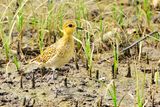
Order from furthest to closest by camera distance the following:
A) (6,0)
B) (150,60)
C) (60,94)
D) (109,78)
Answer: (6,0), (150,60), (109,78), (60,94)

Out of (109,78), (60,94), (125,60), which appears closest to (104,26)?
(125,60)

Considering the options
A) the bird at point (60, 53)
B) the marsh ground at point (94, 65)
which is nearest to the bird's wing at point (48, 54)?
the bird at point (60, 53)

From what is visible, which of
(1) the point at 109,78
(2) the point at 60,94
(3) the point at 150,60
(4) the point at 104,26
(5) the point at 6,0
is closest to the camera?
(2) the point at 60,94

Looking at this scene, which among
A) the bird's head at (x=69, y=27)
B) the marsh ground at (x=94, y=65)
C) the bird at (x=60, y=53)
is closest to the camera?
the marsh ground at (x=94, y=65)

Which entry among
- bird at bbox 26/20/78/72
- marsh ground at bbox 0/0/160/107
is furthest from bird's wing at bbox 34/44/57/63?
marsh ground at bbox 0/0/160/107

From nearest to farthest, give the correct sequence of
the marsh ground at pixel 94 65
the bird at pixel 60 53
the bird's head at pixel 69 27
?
the marsh ground at pixel 94 65
the bird at pixel 60 53
the bird's head at pixel 69 27

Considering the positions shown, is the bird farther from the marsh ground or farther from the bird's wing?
the marsh ground

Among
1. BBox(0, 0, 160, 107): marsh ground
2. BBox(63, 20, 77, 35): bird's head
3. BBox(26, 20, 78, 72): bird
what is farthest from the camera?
BBox(63, 20, 77, 35): bird's head

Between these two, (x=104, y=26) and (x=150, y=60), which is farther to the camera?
(x=104, y=26)

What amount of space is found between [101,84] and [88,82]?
0.51ft

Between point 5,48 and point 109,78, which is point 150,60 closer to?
point 109,78

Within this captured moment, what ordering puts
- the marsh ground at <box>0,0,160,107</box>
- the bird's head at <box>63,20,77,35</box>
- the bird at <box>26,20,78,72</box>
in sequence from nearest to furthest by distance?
the marsh ground at <box>0,0,160,107</box> → the bird at <box>26,20,78,72</box> → the bird's head at <box>63,20,77,35</box>

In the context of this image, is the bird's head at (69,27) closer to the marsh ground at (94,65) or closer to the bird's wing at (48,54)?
the bird's wing at (48,54)

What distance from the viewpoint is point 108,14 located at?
8.85m
